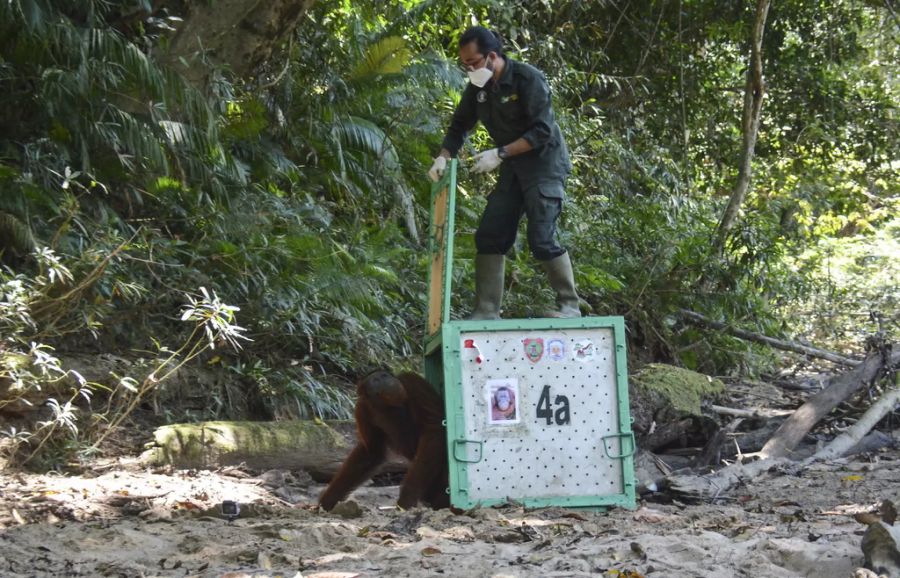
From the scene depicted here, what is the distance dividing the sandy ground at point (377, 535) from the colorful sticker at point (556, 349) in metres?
0.72

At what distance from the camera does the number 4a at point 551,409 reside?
4773mm

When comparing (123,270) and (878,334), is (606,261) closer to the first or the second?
(878,334)

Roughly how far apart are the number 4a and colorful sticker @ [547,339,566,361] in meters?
0.15

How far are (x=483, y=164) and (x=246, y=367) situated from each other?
2.47 metres

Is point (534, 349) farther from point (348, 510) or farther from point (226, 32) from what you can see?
point (226, 32)

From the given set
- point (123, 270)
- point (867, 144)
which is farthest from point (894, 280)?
point (123, 270)

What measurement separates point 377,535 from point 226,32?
4909 mm

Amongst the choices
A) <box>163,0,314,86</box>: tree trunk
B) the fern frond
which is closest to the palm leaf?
<box>163,0,314,86</box>: tree trunk

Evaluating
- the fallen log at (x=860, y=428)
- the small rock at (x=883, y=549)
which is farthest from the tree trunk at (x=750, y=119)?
the small rock at (x=883, y=549)

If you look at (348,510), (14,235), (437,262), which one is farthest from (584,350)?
(14,235)

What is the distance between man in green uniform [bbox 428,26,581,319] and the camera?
505cm

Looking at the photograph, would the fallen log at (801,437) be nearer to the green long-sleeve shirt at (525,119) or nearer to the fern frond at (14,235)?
the green long-sleeve shirt at (525,119)

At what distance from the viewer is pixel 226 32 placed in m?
7.61

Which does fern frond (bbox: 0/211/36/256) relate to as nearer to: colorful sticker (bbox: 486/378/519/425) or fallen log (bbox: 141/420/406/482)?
fallen log (bbox: 141/420/406/482)
